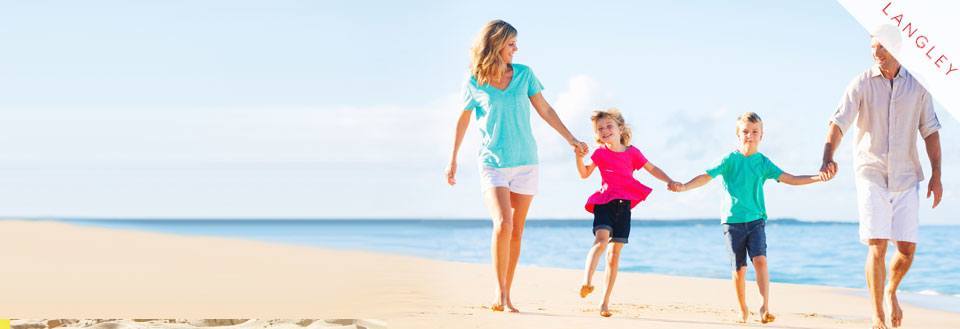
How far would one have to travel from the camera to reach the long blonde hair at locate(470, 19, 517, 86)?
4.81 m

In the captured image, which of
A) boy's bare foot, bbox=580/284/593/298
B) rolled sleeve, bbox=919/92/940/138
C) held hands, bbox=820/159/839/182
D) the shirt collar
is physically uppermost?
the shirt collar

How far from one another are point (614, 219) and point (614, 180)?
21 centimetres

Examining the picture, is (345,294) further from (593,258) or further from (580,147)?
(580,147)

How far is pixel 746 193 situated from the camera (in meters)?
4.96

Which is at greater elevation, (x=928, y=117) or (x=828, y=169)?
(x=928, y=117)

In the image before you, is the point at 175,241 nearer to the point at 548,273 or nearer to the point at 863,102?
the point at 548,273

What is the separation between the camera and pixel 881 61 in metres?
4.61

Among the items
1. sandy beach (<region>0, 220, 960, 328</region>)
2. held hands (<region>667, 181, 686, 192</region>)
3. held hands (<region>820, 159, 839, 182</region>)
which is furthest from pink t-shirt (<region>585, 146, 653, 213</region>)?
held hands (<region>820, 159, 839, 182</region>)

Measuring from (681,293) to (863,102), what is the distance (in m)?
2.51

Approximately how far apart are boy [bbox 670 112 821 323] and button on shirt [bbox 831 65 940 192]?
1.09 ft

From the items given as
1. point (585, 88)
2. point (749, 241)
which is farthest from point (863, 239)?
point (585, 88)

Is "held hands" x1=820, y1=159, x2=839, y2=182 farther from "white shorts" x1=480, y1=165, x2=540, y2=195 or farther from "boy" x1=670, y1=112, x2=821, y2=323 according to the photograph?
"white shorts" x1=480, y1=165, x2=540, y2=195

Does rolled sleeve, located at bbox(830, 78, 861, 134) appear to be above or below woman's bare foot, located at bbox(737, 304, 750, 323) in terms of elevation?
above

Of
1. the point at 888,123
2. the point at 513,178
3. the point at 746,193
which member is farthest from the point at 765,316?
the point at 513,178
